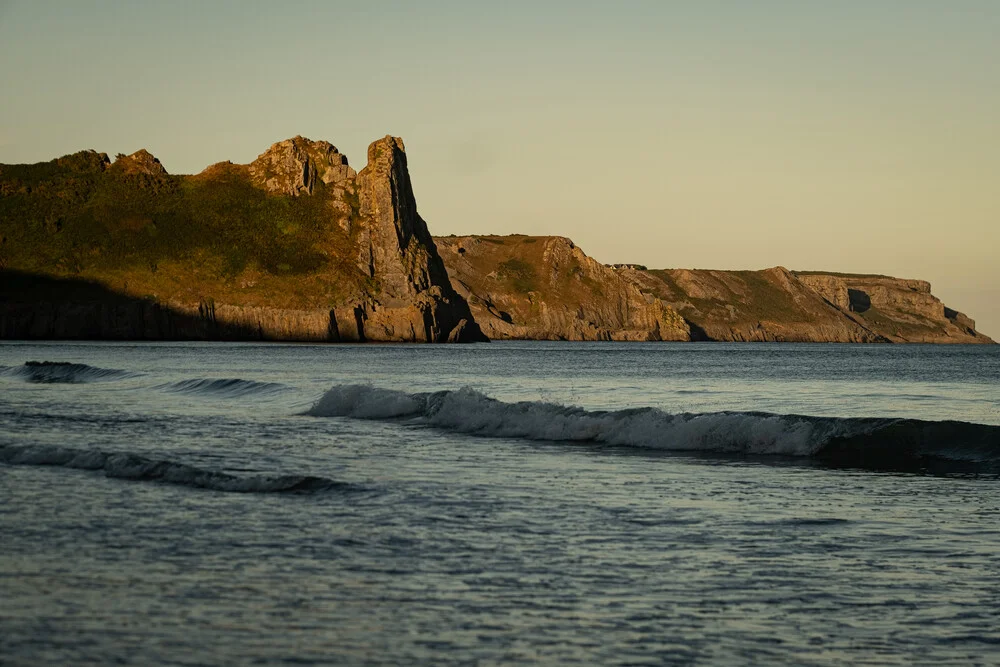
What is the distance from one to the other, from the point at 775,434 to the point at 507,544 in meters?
13.0

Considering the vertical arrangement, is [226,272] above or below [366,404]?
above

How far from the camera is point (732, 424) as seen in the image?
23578 millimetres

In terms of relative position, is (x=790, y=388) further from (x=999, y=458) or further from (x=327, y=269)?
(x=327, y=269)

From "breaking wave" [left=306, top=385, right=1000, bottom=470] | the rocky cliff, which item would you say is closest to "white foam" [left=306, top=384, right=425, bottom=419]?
"breaking wave" [left=306, top=385, right=1000, bottom=470]

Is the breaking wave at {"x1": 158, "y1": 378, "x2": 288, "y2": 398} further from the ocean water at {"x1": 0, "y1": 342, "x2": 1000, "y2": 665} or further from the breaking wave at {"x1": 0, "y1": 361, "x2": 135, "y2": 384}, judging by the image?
the ocean water at {"x1": 0, "y1": 342, "x2": 1000, "y2": 665}

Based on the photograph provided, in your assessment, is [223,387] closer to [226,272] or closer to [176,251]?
[226,272]

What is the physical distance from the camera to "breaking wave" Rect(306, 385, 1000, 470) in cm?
2219

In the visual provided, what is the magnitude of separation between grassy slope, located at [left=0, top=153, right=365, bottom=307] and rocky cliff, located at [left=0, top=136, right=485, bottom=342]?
25 centimetres

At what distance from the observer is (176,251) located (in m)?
183

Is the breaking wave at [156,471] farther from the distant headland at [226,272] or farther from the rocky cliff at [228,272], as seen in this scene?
the rocky cliff at [228,272]

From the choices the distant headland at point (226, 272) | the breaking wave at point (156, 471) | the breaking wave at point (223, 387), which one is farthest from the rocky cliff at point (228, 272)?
Result: the breaking wave at point (156, 471)

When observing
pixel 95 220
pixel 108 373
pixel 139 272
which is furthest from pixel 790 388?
pixel 95 220

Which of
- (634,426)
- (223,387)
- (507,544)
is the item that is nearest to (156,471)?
(507,544)

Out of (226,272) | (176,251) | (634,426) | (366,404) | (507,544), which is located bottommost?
(507,544)
